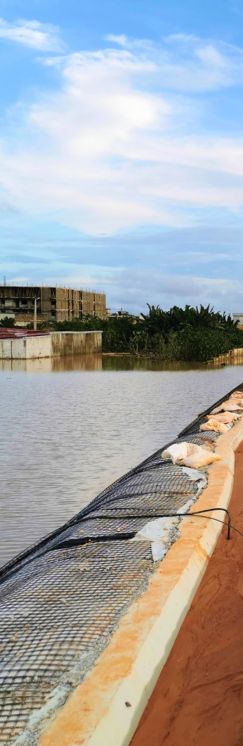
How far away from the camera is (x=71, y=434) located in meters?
11.5

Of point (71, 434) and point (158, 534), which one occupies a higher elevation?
point (158, 534)

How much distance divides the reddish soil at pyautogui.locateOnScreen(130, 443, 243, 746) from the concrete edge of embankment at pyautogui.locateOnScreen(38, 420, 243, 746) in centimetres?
4

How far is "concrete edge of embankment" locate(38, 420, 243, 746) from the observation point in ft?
7.20

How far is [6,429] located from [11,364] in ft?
66.1

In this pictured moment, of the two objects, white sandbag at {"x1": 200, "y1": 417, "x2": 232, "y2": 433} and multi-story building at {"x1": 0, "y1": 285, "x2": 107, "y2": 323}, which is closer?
white sandbag at {"x1": 200, "y1": 417, "x2": 232, "y2": 433}

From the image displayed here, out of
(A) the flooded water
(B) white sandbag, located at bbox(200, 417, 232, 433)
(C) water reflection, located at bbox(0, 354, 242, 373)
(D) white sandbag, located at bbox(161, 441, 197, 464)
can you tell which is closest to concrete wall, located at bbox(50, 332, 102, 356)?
(C) water reflection, located at bbox(0, 354, 242, 373)

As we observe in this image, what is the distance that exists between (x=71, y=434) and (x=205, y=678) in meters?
8.75

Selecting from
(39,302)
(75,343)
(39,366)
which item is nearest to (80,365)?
(39,366)

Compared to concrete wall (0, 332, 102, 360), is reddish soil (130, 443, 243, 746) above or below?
below

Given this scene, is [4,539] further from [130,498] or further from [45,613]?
[45,613]

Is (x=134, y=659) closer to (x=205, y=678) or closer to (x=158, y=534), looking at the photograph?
(x=205, y=678)

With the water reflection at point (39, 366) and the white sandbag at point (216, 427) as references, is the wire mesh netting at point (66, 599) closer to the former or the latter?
the white sandbag at point (216, 427)

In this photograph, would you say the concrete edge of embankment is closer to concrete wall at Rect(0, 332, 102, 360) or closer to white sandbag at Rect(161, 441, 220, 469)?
white sandbag at Rect(161, 441, 220, 469)

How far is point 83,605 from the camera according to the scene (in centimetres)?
304
